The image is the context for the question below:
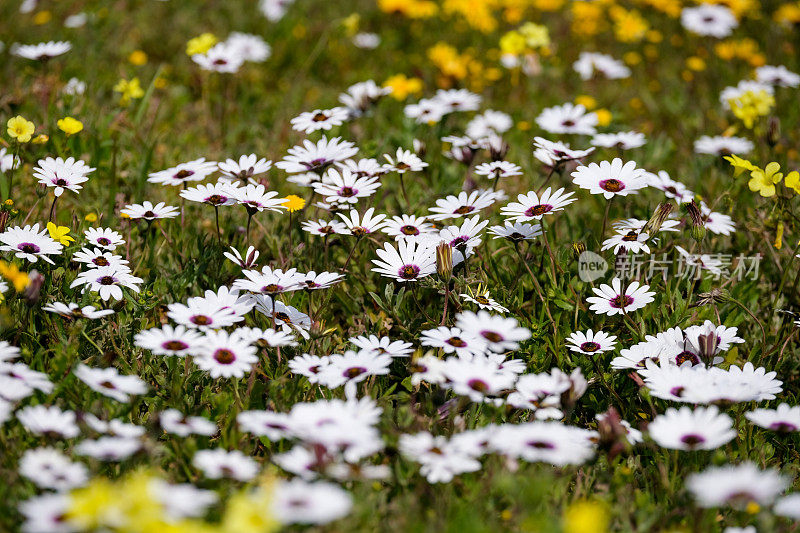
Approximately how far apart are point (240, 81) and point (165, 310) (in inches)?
104

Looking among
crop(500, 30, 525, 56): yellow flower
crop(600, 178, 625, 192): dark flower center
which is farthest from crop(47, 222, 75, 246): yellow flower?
crop(500, 30, 525, 56): yellow flower

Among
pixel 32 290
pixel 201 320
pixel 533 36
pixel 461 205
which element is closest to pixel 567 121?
pixel 461 205

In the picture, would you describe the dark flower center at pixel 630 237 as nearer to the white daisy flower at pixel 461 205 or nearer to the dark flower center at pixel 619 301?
the dark flower center at pixel 619 301

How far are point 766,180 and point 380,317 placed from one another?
1.44 metres

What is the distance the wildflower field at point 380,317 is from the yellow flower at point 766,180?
14 mm

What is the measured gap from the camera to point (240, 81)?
5.14 m

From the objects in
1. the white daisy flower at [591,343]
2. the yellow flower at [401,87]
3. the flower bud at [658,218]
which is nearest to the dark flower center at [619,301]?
the white daisy flower at [591,343]

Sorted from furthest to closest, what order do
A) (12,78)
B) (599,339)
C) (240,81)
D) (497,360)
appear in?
(240,81)
(12,78)
(599,339)
(497,360)

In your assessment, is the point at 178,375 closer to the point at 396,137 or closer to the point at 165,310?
the point at 165,310

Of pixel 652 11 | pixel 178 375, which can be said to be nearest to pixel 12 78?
pixel 178 375

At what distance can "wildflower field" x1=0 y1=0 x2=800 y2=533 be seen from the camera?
1.84 metres

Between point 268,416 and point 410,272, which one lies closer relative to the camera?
point 268,416

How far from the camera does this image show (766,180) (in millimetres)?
2738

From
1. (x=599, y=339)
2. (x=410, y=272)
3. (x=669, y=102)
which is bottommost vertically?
(x=669, y=102)
